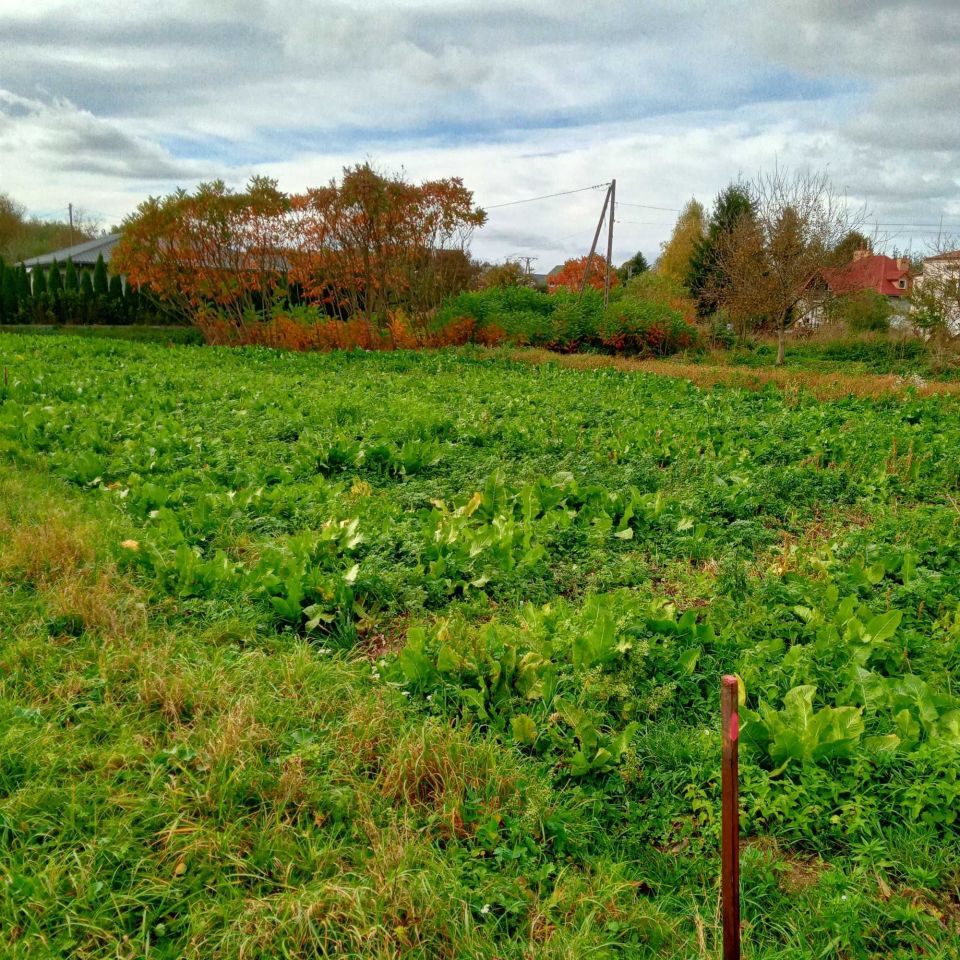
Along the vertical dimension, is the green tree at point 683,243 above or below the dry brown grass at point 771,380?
above

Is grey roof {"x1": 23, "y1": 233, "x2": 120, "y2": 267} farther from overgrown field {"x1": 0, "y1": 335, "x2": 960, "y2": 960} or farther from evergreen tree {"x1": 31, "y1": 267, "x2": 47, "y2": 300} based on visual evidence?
overgrown field {"x1": 0, "y1": 335, "x2": 960, "y2": 960}

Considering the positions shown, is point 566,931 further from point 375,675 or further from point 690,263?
point 690,263

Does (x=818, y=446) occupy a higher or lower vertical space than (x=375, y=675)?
higher

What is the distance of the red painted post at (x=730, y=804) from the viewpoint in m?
1.56

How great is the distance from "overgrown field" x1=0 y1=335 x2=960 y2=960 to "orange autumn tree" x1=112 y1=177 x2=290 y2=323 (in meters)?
15.3

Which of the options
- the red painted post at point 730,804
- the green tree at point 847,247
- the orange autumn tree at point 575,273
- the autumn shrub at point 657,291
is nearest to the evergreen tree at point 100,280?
the orange autumn tree at point 575,273

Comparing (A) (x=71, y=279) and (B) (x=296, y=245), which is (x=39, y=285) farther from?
(B) (x=296, y=245)

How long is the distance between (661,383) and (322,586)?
9.83m

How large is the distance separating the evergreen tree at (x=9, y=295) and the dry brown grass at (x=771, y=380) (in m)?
24.5

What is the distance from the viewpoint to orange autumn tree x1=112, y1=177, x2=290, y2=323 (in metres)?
19.8

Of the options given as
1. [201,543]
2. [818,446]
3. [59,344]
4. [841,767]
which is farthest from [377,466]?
[59,344]

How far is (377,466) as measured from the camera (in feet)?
22.5

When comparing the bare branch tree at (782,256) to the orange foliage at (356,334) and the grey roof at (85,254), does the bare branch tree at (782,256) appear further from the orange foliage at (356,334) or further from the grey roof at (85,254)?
the grey roof at (85,254)

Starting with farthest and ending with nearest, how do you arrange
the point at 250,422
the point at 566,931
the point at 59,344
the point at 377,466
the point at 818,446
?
the point at 59,344 → the point at 250,422 → the point at 818,446 → the point at 377,466 → the point at 566,931
